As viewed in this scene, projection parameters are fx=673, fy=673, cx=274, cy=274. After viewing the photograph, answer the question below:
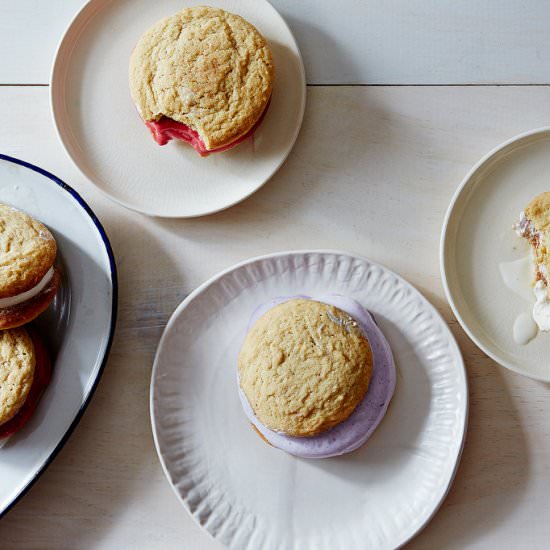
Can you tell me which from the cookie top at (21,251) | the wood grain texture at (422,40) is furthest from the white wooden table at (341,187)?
the cookie top at (21,251)

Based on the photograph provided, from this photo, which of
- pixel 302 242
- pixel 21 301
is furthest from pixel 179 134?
pixel 21 301

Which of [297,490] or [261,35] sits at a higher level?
[261,35]

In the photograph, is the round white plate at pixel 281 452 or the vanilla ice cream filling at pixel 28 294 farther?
the round white plate at pixel 281 452

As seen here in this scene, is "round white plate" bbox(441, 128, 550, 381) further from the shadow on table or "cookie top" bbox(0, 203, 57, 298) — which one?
"cookie top" bbox(0, 203, 57, 298)

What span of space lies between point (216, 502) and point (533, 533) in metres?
0.62

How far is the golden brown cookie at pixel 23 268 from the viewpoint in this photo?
114 centimetres

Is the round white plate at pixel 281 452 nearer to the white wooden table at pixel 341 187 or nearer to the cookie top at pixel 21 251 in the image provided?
the white wooden table at pixel 341 187

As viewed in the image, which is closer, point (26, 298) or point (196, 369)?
point (26, 298)

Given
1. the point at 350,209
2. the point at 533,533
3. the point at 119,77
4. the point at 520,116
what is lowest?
the point at 533,533

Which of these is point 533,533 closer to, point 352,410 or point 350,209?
point 352,410

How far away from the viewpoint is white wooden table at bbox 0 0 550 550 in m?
1.33

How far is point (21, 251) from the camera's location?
1.16 meters

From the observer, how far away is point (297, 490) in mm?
1307

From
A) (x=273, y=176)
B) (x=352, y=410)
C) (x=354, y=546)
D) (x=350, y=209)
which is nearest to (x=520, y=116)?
(x=350, y=209)
